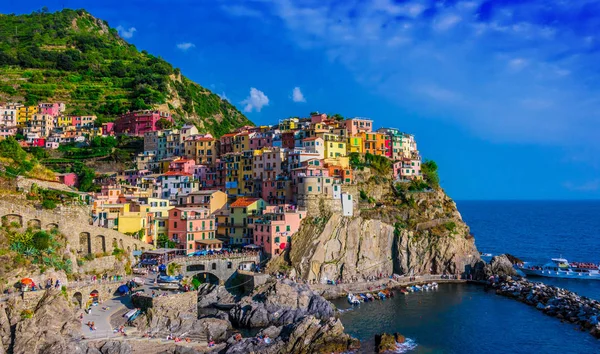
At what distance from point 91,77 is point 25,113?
2789 centimetres

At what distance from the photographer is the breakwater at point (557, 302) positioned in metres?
52.5

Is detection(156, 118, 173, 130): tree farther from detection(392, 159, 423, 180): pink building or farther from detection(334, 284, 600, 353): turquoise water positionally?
detection(334, 284, 600, 353): turquoise water

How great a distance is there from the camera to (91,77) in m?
131

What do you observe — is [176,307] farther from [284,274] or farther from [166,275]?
[284,274]

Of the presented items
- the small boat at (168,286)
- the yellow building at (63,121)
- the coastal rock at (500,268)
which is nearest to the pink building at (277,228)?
the small boat at (168,286)

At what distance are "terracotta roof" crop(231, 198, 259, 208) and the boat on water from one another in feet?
134

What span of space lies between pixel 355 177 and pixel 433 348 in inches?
1343

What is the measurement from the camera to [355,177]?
3009 inches

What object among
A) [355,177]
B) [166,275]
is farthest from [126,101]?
[166,275]

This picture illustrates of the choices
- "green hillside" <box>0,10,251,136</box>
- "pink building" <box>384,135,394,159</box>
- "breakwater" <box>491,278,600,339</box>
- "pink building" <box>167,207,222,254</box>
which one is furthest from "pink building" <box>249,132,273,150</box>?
"breakwater" <box>491,278,600,339</box>

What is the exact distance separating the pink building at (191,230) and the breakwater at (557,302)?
3587cm

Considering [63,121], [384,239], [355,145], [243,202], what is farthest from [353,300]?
[63,121]

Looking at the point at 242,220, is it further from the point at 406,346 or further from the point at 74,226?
the point at 406,346

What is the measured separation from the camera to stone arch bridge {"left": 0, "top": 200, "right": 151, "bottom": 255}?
48.5m
